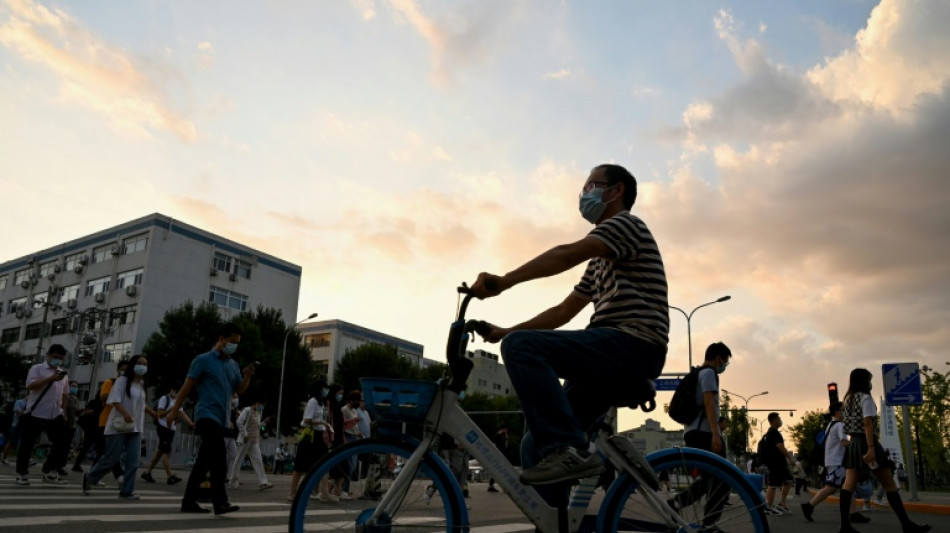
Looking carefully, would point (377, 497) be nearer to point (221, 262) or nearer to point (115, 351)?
point (115, 351)

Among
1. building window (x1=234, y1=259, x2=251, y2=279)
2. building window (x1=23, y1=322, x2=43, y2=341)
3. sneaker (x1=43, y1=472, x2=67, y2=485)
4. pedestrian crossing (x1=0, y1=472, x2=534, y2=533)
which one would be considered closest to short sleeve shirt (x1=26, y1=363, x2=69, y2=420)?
pedestrian crossing (x1=0, y1=472, x2=534, y2=533)

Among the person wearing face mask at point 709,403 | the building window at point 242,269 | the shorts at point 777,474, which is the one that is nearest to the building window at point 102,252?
the building window at point 242,269

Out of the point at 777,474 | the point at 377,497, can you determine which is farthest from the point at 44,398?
the point at 777,474

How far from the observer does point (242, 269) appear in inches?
2378

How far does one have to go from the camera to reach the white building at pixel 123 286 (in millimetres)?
52312

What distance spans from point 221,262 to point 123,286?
7.53 m

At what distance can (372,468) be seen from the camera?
3281 mm

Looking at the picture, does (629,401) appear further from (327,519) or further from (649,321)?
(327,519)

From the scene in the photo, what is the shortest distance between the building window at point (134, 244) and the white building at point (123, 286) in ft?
0.24

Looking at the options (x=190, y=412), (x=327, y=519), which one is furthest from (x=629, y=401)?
(x=190, y=412)

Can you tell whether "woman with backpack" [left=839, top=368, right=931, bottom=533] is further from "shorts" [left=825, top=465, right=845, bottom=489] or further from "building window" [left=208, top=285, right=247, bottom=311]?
"building window" [left=208, top=285, right=247, bottom=311]

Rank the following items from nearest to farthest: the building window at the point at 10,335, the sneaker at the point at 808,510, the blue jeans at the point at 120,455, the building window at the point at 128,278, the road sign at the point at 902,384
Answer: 1. the blue jeans at the point at 120,455
2. the sneaker at the point at 808,510
3. the road sign at the point at 902,384
4. the building window at the point at 128,278
5. the building window at the point at 10,335

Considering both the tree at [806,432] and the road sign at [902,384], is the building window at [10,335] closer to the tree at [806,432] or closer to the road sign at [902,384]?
the road sign at [902,384]

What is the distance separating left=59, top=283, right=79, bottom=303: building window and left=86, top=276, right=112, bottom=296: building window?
1.58m
